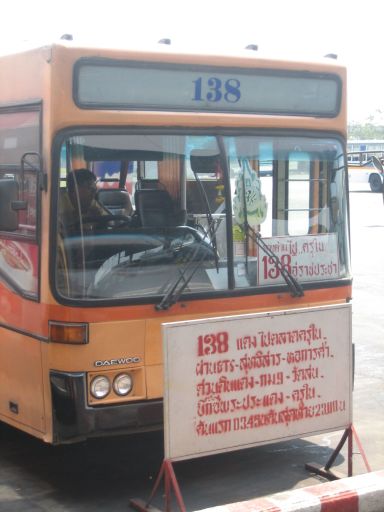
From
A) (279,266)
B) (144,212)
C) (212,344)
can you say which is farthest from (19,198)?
(279,266)

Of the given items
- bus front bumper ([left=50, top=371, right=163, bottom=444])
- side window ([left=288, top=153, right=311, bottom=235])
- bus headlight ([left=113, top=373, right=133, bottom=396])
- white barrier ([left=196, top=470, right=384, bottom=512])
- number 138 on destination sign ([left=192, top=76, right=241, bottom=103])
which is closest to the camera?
white barrier ([left=196, top=470, right=384, bottom=512])

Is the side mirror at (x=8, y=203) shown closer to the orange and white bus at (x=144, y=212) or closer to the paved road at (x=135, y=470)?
the orange and white bus at (x=144, y=212)

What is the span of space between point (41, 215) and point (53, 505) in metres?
1.78

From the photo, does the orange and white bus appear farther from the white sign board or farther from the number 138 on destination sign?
the white sign board

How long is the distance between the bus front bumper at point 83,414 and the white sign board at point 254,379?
35 cm

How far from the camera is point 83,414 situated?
5.53m

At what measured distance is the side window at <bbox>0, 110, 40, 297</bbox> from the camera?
5.60m

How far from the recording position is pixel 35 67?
18.6ft

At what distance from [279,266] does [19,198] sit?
67.0 inches

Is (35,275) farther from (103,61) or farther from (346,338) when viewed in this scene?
(346,338)

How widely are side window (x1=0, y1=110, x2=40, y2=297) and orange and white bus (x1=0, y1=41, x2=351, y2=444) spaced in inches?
0.5

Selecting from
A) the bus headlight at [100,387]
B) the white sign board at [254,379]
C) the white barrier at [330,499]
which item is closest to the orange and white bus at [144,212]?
the bus headlight at [100,387]

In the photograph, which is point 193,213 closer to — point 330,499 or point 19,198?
point 19,198

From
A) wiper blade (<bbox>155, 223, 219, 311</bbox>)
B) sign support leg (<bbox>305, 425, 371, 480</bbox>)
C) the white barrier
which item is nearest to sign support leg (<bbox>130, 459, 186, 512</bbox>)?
the white barrier
